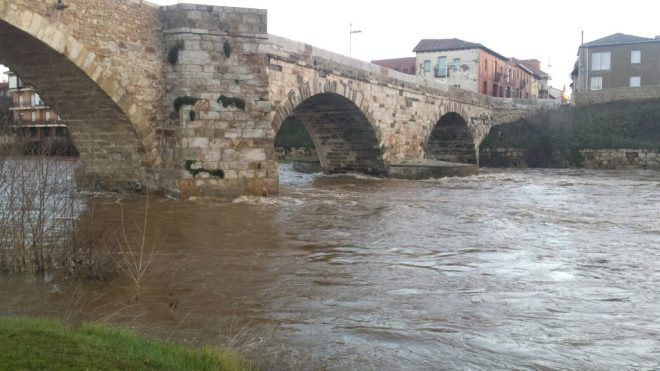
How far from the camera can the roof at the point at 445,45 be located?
5366cm

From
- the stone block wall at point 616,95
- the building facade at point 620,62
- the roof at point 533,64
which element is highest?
the roof at point 533,64

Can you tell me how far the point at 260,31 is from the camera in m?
13.9

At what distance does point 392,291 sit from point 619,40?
155 feet

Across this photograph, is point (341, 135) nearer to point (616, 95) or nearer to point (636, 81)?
point (616, 95)

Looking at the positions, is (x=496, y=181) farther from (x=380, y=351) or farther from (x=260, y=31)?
(x=380, y=351)

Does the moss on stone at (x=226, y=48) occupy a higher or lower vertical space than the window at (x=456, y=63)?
lower

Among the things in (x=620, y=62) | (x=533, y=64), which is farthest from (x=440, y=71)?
(x=533, y=64)

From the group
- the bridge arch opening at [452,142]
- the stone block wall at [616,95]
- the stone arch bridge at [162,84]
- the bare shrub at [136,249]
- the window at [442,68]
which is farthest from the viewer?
the window at [442,68]

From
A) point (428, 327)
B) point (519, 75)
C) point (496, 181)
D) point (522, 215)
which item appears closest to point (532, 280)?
point (428, 327)

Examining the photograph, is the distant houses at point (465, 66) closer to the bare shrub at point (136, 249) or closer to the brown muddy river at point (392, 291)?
the brown muddy river at point (392, 291)

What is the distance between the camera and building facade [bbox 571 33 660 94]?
45.5 meters

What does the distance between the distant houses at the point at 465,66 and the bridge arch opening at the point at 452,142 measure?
1744 centimetres

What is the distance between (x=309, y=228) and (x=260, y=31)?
5.69 m

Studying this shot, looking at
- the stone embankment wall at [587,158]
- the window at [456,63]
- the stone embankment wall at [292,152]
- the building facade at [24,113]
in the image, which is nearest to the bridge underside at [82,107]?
the building facade at [24,113]
